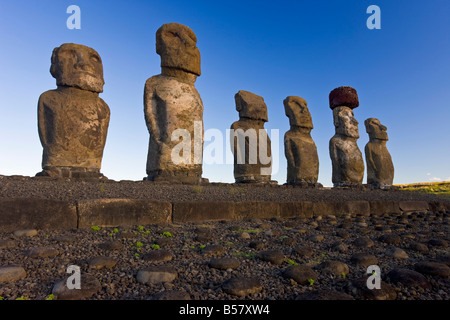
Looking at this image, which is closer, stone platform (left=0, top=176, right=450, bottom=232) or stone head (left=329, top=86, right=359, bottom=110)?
stone platform (left=0, top=176, right=450, bottom=232)

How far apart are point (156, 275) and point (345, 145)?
39.0 ft

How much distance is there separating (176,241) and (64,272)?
1076 mm

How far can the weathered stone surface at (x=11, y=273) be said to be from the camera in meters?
1.90

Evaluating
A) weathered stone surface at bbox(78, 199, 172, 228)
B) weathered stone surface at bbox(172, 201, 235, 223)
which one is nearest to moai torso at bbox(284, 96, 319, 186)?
weathered stone surface at bbox(172, 201, 235, 223)

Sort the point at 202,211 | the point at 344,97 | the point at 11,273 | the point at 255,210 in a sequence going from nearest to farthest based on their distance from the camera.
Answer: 1. the point at 11,273
2. the point at 202,211
3. the point at 255,210
4. the point at 344,97

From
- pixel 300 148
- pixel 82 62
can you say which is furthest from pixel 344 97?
pixel 82 62

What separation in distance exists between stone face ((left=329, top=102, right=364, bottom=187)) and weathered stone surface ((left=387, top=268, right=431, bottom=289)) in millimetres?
10373

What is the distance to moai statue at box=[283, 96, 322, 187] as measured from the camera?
419 inches

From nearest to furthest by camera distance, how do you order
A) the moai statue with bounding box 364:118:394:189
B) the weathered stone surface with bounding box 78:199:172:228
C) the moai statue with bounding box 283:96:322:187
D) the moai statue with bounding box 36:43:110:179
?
1. the weathered stone surface with bounding box 78:199:172:228
2. the moai statue with bounding box 36:43:110:179
3. the moai statue with bounding box 283:96:322:187
4. the moai statue with bounding box 364:118:394:189

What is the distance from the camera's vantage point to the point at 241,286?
5.87ft

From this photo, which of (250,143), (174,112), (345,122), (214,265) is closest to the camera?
(214,265)

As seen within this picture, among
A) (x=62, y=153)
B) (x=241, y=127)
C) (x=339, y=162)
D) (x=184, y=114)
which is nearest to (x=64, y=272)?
(x=62, y=153)

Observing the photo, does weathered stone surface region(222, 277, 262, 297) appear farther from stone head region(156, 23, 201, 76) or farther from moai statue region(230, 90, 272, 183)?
moai statue region(230, 90, 272, 183)

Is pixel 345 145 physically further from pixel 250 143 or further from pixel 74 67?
pixel 74 67
